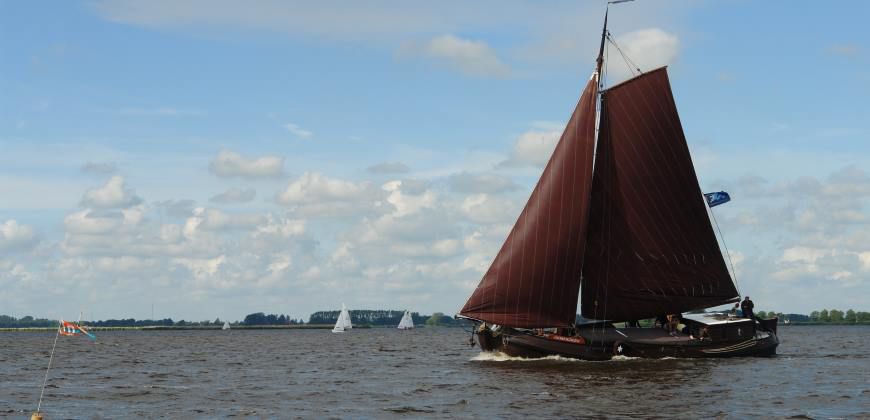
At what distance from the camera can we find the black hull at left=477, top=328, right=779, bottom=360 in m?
56.0

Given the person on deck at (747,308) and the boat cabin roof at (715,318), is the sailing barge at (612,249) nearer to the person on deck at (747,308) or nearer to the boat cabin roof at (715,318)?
the boat cabin roof at (715,318)

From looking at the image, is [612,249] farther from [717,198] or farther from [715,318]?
[717,198]

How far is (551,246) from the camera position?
5584 cm

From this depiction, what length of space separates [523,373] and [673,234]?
1387 centimetres

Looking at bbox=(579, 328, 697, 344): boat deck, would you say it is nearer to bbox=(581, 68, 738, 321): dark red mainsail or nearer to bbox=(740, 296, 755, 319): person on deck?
bbox=(581, 68, 738, 321): dark red mainsail

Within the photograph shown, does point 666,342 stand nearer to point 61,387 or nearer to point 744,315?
point 744,315

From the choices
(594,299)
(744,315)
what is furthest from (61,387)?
(744,315)

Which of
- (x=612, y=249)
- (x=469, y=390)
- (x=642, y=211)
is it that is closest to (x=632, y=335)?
(x=612, y=249)

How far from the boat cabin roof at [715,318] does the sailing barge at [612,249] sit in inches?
6.5

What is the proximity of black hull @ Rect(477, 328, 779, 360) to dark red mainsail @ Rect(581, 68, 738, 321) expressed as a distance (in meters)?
1.73

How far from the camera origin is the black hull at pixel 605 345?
56.0 m

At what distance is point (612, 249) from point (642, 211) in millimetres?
2672

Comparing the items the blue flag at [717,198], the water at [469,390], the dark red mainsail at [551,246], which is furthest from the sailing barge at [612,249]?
the blue flag at [717,198]

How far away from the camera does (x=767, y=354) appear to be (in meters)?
63.6
